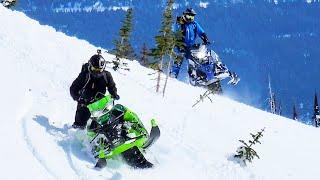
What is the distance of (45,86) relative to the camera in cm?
2133

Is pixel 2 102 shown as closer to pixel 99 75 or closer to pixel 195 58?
pixel 99 75

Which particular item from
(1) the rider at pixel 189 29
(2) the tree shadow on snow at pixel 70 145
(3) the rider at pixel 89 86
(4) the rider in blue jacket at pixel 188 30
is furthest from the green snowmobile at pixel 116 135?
(1) the rider at pixel 189 29

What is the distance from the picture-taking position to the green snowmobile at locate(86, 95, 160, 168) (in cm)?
1582

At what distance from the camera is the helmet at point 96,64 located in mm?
16703

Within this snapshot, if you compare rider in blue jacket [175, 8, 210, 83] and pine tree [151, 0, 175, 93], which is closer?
pine tree [151, 0, 175, 93]

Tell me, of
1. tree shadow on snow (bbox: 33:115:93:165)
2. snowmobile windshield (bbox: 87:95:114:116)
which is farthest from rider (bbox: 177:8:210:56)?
snowmobile windshield (bbox: 87:95:114:116)

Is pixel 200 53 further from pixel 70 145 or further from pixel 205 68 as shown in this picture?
pixel 70 145

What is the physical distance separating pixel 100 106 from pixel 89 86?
73cm

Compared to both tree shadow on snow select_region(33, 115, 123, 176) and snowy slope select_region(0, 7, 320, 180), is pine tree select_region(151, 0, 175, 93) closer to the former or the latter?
snowy slope select_region(0, 7, 320, 180)

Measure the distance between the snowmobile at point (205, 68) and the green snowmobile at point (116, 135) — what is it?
14.7m

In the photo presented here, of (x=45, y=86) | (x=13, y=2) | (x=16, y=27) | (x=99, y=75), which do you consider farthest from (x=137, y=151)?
(x=13, y=2)

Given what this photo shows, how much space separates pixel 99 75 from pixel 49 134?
181 cm

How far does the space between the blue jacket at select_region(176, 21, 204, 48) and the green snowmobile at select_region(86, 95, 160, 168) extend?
14296 millimetres

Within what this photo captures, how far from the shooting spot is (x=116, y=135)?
16.0 metres
